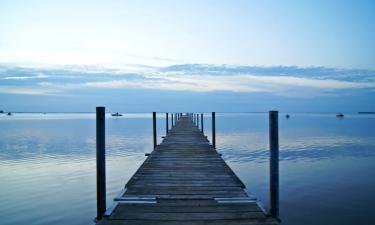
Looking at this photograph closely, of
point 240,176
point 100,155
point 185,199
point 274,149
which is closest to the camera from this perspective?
point 274,149

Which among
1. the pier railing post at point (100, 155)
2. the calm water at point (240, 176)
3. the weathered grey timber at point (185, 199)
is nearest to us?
the weathered grey timber at point (185, 199)

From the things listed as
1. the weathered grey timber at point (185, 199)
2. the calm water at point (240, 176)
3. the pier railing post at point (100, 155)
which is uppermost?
the pier railing post at point (100, 155)

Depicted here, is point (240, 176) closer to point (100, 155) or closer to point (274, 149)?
point (274, 149)

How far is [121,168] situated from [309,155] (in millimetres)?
12730

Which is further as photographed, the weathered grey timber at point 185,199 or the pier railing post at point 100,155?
the pier railing post at point 100,155

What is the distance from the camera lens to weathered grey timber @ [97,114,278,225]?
14.8 feet

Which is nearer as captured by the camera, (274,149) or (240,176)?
(274,149)

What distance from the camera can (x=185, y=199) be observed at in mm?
5508

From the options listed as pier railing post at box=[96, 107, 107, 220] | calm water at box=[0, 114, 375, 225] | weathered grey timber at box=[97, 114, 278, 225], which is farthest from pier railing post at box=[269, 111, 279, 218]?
calm water at box=[0, 114, 375, 225]

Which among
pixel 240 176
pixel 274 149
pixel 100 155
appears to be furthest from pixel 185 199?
pixel 240 176

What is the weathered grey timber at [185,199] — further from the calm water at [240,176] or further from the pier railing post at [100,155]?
the calm water at [240,176]

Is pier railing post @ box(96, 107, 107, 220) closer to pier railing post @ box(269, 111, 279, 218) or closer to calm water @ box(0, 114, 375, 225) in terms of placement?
pier railing post @ box(269, 111, 279, 218)

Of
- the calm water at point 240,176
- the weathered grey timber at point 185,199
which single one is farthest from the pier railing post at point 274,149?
the calm water at point 240,176

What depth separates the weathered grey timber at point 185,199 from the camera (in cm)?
451
